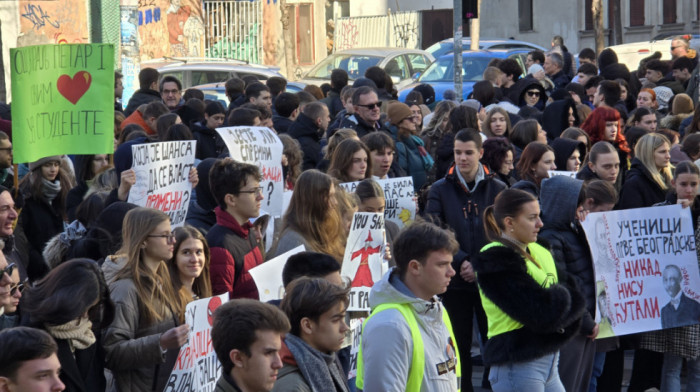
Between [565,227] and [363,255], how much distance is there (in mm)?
1290

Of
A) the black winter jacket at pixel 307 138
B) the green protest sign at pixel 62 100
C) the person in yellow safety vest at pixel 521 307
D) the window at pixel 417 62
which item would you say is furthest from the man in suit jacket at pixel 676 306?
the window at pixel 417 62

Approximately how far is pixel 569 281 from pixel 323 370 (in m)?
2.70

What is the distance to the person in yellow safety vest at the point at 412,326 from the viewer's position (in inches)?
183

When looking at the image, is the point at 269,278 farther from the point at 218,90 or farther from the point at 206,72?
the point at 206,72

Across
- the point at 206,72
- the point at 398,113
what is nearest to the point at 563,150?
the point at 398,113

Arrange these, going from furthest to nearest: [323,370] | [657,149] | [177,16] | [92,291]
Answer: [177,16], [657,149], [92,291], [323,370]

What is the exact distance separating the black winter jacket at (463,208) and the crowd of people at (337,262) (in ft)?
0.03

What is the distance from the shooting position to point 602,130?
10383 mm

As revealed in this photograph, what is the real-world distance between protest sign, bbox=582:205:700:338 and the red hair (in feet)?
8.21

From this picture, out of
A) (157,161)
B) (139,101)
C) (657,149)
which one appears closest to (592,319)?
(657,149)

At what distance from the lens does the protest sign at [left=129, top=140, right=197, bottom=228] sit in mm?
7434

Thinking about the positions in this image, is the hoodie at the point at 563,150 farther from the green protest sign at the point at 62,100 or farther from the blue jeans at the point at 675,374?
the green protest sign at the point at 62,100

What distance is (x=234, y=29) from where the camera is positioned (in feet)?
104

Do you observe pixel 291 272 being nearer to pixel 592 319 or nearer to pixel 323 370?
pixel 323 370
